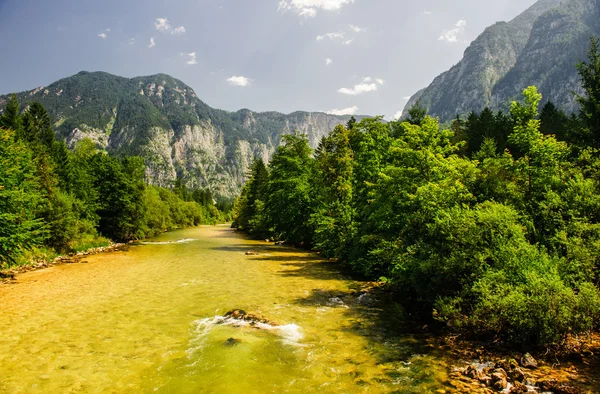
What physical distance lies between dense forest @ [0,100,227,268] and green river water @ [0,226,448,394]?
16.5 ft

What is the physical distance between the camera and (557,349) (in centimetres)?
991

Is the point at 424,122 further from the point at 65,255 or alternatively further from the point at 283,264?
the point at 65,255

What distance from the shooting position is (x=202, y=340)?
12.5 meters

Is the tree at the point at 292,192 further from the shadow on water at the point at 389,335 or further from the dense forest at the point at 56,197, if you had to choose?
the dense forest at the point at 56,197

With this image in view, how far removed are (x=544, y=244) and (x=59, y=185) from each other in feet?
177

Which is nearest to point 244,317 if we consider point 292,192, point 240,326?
point 240,326

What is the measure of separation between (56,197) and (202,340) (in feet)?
104

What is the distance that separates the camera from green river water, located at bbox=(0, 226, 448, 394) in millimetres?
9305

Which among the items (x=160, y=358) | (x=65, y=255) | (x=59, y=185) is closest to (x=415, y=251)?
(x=160, y=358)

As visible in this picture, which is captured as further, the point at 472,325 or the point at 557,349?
the point at 472,325

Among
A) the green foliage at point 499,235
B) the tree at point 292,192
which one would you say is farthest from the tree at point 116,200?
the green foliage at point 499,235

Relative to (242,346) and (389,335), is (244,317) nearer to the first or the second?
(242,346)

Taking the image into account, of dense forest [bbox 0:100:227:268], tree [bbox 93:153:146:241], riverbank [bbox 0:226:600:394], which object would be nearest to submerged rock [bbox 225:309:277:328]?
riverbank [bbox 0:226:600:394]

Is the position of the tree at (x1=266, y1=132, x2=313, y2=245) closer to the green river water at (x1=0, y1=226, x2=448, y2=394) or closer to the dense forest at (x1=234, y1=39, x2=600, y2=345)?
the dense forest at (x1=234, y1=39, x2=600, y2=345)
